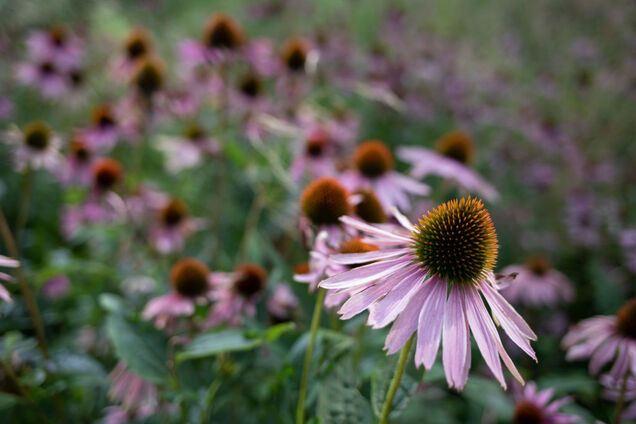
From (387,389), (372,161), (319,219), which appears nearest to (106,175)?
Answer: (372,161)

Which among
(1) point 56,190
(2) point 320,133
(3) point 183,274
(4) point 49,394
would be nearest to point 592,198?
(2) point 320,133

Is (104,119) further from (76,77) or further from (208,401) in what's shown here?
(208,401)

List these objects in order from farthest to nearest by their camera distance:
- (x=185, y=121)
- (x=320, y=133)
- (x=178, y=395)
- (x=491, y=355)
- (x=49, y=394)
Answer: (x=185, y=121)
(x=320, y=133)
(x=49, y=394)
(x=178, y=395)
(x=491, y=355)

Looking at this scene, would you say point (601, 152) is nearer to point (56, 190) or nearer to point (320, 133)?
point (320, 133)

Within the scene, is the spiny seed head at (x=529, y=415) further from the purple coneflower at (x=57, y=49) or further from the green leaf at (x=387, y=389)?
the purple coneflower at (x=57, y=49)

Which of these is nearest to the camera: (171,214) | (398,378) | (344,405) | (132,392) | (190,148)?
(398,378)

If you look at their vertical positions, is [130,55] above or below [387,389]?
above

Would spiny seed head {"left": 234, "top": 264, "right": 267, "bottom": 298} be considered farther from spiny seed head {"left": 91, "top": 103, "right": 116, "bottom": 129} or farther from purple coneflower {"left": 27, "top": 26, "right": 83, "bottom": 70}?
purple coneflower {"left": 27, "top": 26, "right": 83, "bottom": 70}

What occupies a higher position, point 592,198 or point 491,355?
point 491,355
